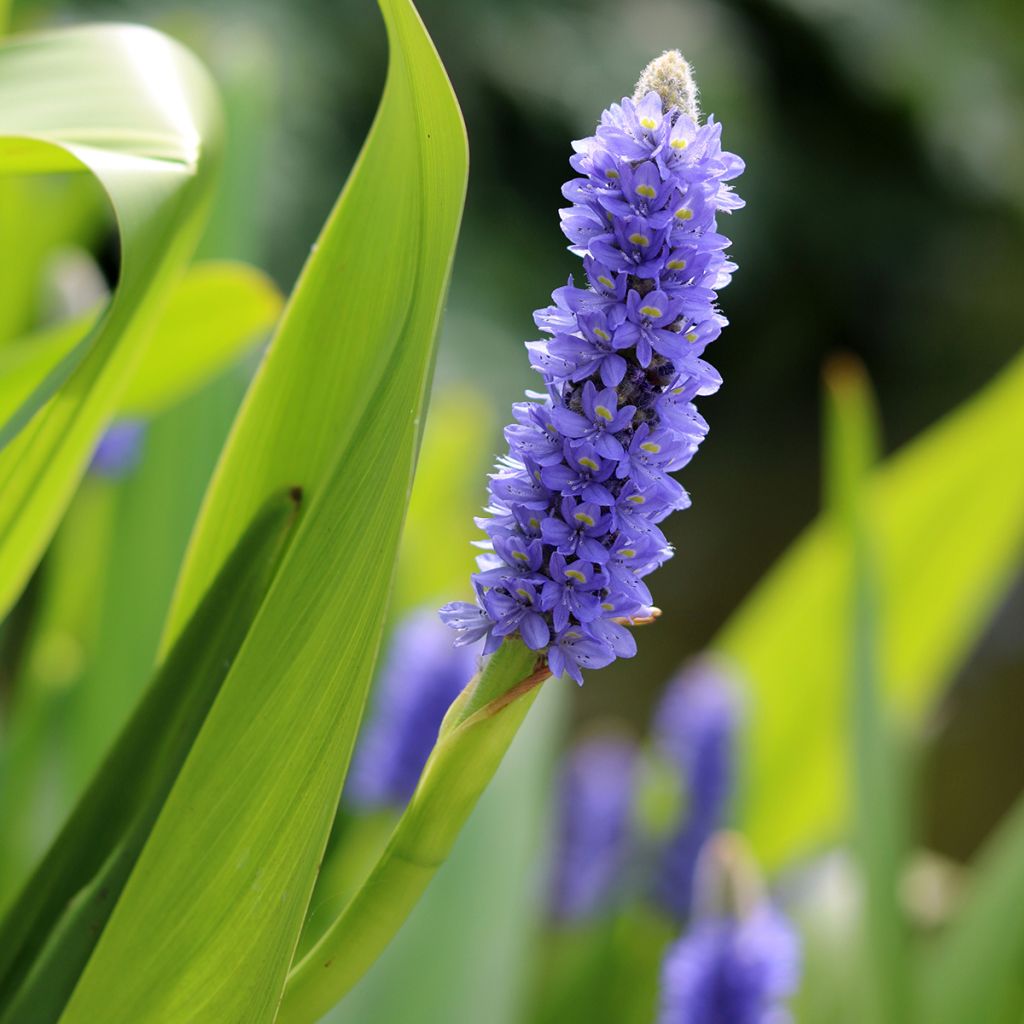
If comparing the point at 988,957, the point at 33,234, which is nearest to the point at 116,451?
the point at 33,234

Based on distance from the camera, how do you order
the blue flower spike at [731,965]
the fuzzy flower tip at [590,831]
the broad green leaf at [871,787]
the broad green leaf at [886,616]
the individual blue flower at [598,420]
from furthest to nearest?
the fuzzy flower tip at [590,831]
the broad green leaf at [886,616]
the broad green leaf at [871,787]
the blue flower spike at [731,965]
the individual blue flower at [598,420]

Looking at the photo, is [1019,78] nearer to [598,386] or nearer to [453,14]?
[453,14]

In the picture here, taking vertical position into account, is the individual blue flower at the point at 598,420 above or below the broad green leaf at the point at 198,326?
below

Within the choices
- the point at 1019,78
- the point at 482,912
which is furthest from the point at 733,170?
the point at 1019,78

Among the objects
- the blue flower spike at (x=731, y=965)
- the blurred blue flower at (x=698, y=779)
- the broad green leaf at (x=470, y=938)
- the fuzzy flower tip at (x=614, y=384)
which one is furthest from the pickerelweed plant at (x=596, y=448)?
the blurred blue flower at (x=698, y=779)

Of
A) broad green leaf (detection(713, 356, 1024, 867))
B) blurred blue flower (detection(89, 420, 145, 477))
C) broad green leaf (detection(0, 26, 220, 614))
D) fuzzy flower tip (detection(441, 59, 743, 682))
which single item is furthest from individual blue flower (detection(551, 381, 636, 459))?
broad green leaf (detection(713, 356, 1024, 867))

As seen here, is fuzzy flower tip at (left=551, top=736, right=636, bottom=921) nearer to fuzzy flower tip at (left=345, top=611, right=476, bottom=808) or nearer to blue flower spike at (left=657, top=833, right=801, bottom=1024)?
fuzzy flower tip at (left=345, top=611, right=476, bottom=808)

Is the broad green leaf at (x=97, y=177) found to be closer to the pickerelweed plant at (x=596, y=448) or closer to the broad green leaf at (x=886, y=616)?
the pickerelweed plant at (x=596, y=448)
